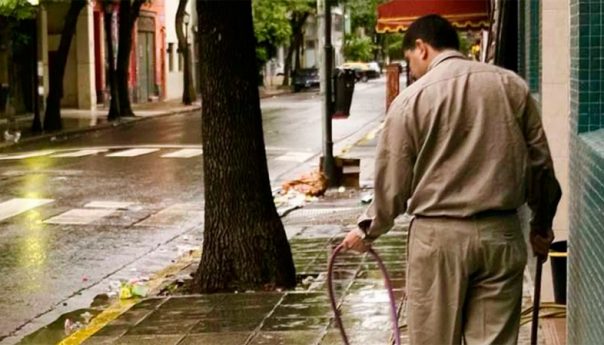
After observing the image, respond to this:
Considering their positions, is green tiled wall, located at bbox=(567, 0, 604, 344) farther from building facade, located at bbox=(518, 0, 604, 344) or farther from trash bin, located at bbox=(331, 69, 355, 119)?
trash bin, located at bbox=(331, 69, 355, 119)

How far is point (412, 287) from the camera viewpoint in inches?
203

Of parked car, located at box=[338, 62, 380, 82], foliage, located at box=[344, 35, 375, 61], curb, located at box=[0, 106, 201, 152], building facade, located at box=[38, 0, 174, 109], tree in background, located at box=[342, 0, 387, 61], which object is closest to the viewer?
curb, located at box=[0, 106, 201, 152]

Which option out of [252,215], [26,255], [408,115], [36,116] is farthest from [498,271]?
[36,116]

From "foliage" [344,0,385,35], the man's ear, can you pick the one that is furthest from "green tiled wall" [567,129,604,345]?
"foliage" [344,0,385,35]

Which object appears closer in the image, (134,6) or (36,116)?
(36,116)

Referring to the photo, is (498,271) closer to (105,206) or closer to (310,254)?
(310,254)

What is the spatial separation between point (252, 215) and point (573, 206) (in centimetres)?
448

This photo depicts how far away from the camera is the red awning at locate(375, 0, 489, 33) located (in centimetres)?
2055

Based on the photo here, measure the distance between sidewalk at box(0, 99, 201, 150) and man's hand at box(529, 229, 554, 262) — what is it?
81.9 ft

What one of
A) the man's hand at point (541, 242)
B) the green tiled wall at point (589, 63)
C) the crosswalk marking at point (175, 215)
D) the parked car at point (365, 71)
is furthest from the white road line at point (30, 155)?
the parked car at point (365, 71)

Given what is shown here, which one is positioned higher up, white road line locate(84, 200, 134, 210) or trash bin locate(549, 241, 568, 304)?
trash bin locate(549, 241, 568, 304)

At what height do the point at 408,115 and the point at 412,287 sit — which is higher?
the point at 408,115

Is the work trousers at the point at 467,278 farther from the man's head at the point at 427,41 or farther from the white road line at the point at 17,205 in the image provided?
the white road line at the point at 17,205

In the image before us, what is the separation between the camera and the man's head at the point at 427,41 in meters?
5.12
